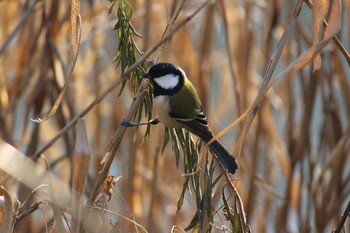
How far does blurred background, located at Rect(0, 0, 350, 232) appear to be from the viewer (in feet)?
6.44

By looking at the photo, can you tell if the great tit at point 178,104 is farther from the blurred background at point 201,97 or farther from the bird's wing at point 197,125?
the blurred background at point 201,97

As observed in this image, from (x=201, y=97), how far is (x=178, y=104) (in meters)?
0.56

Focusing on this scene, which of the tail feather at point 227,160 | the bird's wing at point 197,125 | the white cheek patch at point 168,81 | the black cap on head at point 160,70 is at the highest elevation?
the black cap on head at point 160,70

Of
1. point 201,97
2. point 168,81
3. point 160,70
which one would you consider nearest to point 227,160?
point 160,70

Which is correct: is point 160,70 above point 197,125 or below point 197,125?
above

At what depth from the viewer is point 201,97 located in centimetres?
208

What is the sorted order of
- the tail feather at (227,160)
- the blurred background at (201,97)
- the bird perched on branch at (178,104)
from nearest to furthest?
the tail feather at (227,160) → the bird perched on branch at (178,104) → the blurred background at (201,97)

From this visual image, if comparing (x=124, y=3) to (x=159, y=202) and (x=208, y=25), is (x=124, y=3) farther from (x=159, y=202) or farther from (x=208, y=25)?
(x=159, y=202)

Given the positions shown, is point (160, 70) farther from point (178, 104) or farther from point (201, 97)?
point (201, 97)

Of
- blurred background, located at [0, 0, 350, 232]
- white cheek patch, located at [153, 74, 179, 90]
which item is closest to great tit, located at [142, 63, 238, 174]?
white cheek patch, located at [153, 74, 179, 90]

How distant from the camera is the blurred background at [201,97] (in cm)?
196

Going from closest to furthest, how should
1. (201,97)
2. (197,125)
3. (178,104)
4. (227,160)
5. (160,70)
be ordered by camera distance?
(227,160), (160,70), (197,125), (178,104), (201,97)

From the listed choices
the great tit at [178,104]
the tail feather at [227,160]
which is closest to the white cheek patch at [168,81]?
the great tit at [178,104]

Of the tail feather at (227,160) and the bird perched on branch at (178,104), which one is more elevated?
the bird perched on branch at (178,104)
